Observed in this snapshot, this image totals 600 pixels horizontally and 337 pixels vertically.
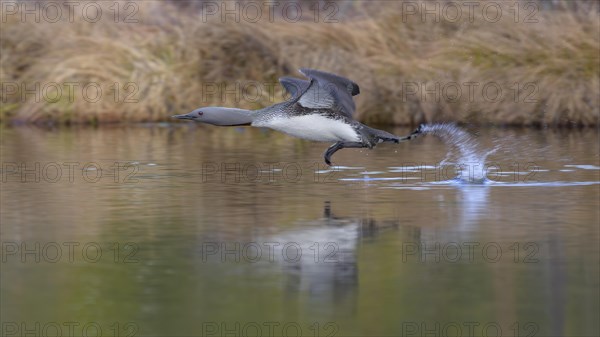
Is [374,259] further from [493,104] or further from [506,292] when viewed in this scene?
[493,104]

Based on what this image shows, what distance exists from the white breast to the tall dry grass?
9319 millimetres

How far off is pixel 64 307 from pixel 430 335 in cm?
189

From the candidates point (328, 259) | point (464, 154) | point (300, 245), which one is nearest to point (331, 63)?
point (464, 154)

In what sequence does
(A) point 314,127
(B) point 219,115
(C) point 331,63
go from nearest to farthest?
(B) point 219,115
(A) point 314,127
(C) point 331,63

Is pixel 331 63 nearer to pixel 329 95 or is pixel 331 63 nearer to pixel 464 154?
pixel 464 154

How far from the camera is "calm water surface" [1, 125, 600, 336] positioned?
6492 millimetres

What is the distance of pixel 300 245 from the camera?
8734mm

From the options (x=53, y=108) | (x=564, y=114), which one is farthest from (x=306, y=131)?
(x=53, y=108)

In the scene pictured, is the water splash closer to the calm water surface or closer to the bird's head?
the calm water surface

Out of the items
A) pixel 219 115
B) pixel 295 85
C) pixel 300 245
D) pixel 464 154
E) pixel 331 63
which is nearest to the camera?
pixel 300 245

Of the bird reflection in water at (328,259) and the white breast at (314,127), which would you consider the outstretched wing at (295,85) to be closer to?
the white breast at (314,127)

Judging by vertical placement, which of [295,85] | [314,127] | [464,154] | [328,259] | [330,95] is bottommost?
[328,259]

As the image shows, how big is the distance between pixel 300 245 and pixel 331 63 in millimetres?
12959

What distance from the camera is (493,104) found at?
20.5 m
